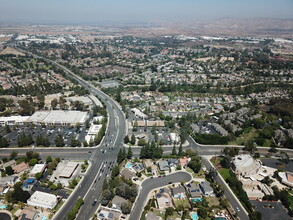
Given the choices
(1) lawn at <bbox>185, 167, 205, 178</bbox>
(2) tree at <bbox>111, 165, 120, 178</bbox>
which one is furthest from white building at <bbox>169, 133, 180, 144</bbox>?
(2) tree at <bbox>111, 165, 120, 178</bbox>

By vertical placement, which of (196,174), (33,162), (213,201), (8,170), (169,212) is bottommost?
(213,201)

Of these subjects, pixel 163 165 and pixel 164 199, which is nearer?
pixel 164 199

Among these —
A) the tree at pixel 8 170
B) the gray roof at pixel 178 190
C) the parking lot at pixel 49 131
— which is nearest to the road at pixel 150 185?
the gray roof at pixel 178 190

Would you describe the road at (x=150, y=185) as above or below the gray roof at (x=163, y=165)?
below

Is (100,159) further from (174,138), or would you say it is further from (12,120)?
(12,120)

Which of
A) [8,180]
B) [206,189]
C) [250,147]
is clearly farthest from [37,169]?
[250,147]

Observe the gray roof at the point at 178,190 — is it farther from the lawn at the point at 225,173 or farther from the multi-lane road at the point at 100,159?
the lawn at the point at 225,173

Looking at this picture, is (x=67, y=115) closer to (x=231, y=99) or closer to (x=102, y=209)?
(x=102, y=209)
